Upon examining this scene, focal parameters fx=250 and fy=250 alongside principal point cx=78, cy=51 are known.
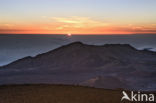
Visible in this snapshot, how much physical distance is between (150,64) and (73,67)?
13.6 metres

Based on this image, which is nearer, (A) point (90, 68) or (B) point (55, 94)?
(B) point (55, 94)

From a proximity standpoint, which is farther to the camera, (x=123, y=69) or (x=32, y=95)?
(x=123, y=69)

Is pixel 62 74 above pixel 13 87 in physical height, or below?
below

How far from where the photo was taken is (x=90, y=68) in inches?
1642

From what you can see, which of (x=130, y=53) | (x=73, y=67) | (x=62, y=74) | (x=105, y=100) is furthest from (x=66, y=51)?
(x=105, y=100)

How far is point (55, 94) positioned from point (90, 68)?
91.7ft

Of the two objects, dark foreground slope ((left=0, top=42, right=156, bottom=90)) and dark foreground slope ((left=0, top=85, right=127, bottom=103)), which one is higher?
dark foreground slope ((left=0, top=85, right=127, bottom=103))

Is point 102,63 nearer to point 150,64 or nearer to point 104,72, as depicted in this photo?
point 104,72

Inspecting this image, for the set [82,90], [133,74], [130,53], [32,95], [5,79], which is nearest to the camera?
[32,95]

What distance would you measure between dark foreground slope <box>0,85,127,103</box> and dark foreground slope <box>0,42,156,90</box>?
15014 millimetres

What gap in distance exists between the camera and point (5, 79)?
33406mm

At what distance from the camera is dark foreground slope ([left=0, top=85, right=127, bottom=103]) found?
1279cm

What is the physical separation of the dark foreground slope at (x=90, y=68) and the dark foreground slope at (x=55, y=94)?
15014 mm

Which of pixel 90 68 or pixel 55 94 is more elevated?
pixel 55 94
